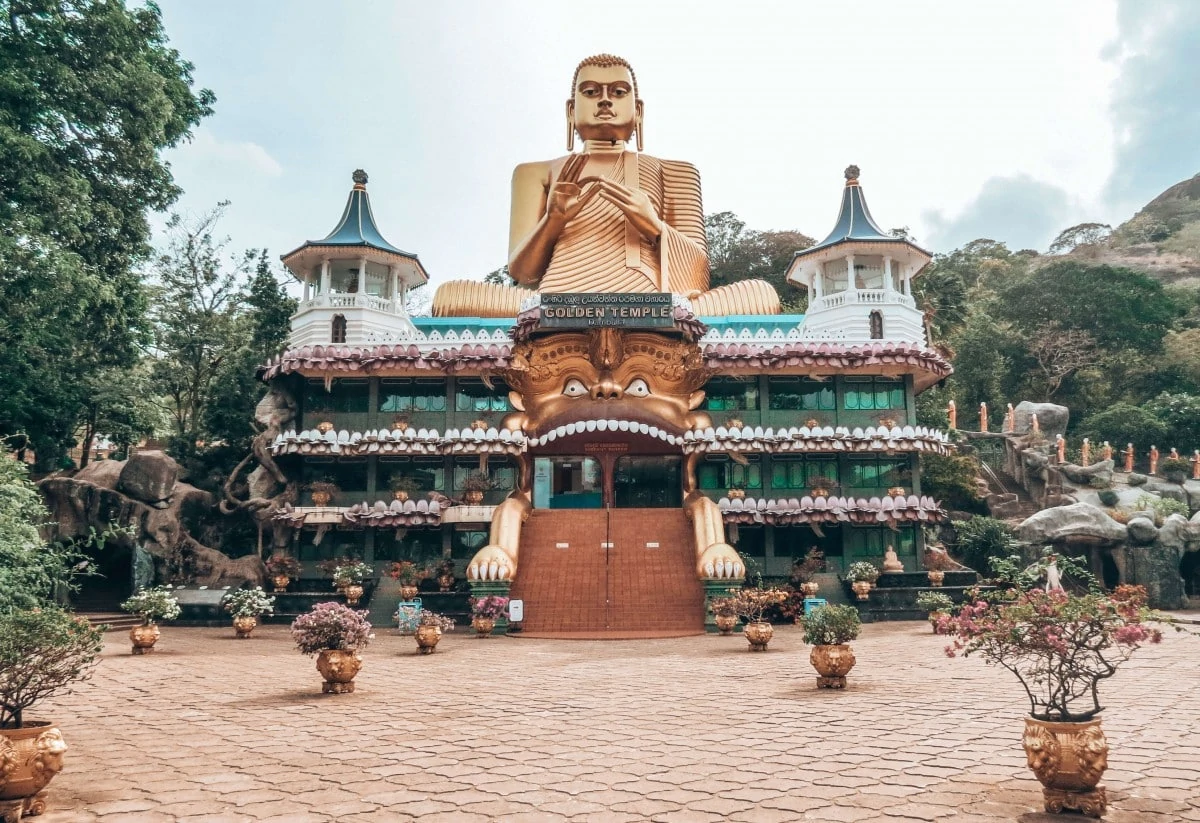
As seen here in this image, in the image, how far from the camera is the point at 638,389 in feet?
88.7

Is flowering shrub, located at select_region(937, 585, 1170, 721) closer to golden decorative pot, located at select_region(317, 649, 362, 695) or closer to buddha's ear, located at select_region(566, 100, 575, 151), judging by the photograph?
golden decorative pot, located at select_region(317, 649, 362, 695)

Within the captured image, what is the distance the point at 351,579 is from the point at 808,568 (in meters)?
12.7

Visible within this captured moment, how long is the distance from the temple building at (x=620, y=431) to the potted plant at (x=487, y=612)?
10.2 ft

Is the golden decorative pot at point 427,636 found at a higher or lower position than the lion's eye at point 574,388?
lower

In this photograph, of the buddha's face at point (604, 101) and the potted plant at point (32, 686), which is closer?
the potted plant at point (32, 686)

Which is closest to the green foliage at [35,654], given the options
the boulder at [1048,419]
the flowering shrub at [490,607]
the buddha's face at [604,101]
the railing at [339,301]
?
the flowering shrub at [490,607]

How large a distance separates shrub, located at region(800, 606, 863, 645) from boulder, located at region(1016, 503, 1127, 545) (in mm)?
19593

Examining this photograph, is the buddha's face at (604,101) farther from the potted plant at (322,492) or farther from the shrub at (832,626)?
the shrub at (832,626)

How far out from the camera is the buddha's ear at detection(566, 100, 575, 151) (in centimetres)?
3259

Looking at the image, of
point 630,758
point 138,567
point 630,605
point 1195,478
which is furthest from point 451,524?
point 1195,478

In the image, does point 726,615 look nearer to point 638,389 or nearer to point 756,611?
point 756,611

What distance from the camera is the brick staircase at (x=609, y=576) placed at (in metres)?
20.5

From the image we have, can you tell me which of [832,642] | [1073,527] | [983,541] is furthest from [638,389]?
[832,642]

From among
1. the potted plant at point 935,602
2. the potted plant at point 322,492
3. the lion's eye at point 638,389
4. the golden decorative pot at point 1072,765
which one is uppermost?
the lion's eye at point 638,389
